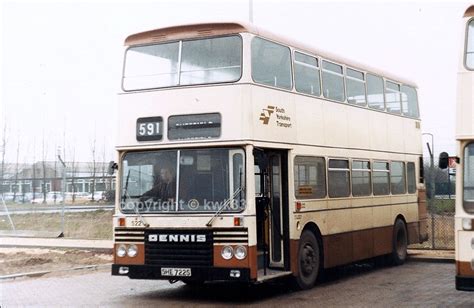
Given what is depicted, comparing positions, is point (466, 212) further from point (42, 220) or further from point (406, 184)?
point (42, 220)

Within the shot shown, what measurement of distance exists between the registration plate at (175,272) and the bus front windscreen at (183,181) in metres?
0.94

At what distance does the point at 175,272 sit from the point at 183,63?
11.6 ft

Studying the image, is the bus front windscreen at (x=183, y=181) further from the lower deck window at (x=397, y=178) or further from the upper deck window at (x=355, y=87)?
the lower deck window at (x=397, y=178)

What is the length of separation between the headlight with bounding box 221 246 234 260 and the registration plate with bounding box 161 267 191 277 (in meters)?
0.64

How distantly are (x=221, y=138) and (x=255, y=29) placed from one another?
6.68ft

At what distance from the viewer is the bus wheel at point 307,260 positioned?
13.3 m

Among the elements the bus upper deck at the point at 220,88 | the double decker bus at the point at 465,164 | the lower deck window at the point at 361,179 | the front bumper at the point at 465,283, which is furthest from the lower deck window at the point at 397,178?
the front bumper at the point at 465,283

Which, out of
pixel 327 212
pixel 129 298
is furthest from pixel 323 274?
pixel 129 298

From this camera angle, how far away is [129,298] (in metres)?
12.9

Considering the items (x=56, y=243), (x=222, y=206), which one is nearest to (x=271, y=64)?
(x=222, y=206)

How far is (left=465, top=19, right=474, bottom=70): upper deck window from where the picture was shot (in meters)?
10.9

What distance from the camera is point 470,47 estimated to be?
35.9ft

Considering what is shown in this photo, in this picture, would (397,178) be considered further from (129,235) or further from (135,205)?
(129,235)

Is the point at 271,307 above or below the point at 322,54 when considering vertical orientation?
below
